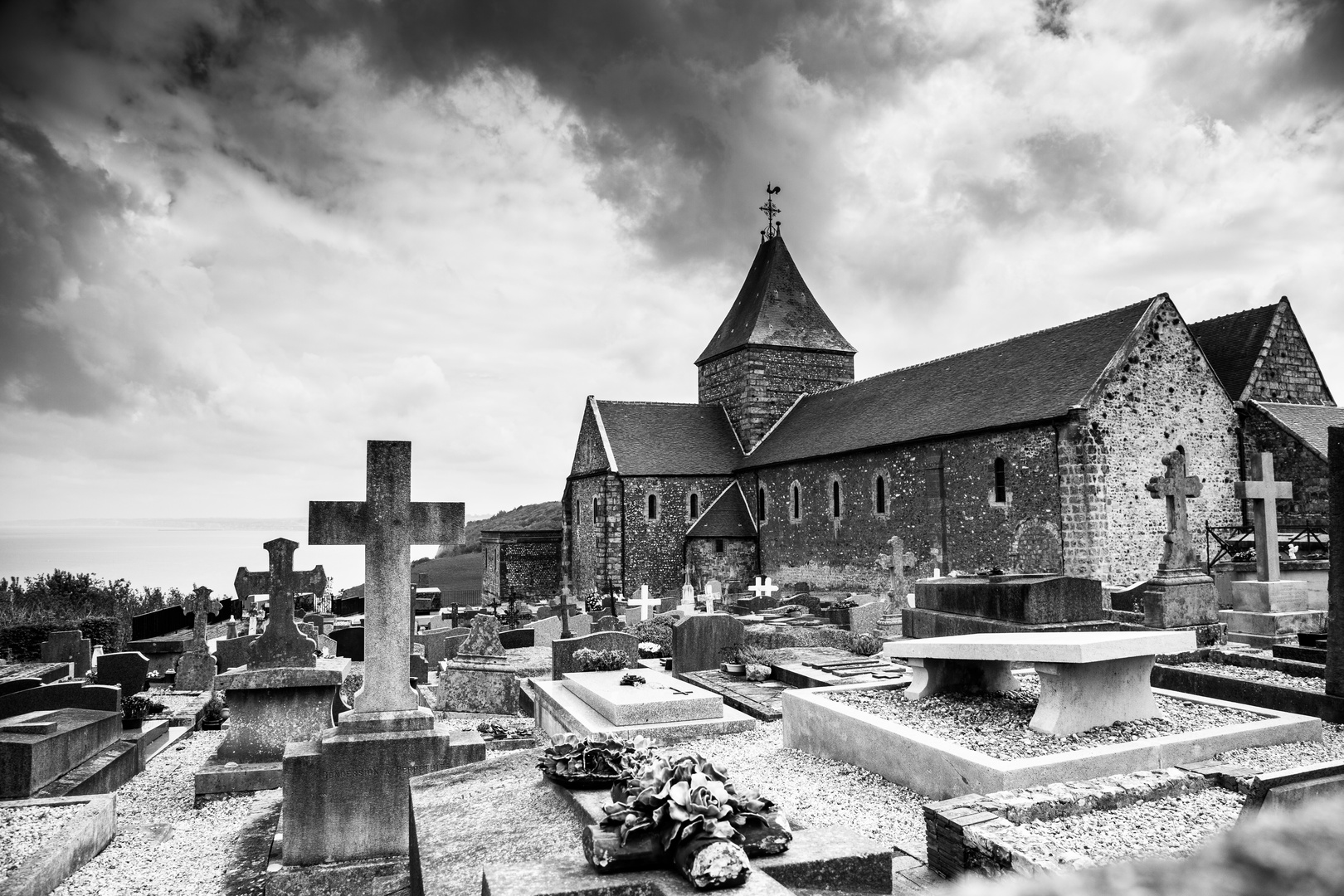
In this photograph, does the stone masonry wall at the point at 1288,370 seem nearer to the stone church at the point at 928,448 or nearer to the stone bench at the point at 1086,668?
the stone church at the point at 928,448

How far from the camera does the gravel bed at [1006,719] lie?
5.36 metres

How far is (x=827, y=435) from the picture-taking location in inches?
1033

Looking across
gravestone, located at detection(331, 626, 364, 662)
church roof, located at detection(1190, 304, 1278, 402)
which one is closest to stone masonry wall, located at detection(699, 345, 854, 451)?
church roof, located at detection(1190, 304, 1278, 402)

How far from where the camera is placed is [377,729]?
5.37 metres

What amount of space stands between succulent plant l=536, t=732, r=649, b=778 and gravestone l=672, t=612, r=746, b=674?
6.47 metres

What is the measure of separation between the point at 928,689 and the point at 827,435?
1978cm

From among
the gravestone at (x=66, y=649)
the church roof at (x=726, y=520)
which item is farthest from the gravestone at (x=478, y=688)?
the church roof at (x=726, y=520)

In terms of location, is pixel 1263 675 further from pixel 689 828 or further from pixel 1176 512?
pixel 689 828

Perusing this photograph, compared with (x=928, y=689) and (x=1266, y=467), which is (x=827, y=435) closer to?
(x=1266, y=467)

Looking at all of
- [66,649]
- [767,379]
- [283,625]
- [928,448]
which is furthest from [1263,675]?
[767,379]

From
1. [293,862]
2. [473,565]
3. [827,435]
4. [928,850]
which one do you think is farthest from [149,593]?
[473,565]

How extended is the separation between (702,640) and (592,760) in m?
6.90

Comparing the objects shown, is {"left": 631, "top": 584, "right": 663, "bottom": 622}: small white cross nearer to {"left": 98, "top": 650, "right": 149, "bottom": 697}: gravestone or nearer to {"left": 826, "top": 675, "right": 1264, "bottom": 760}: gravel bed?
{"left": 98, "top": 650, "right": 149, "bottom": 697}: gravestone

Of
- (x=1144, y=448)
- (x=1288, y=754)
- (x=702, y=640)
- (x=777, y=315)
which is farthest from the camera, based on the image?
(x=777, y=315)
